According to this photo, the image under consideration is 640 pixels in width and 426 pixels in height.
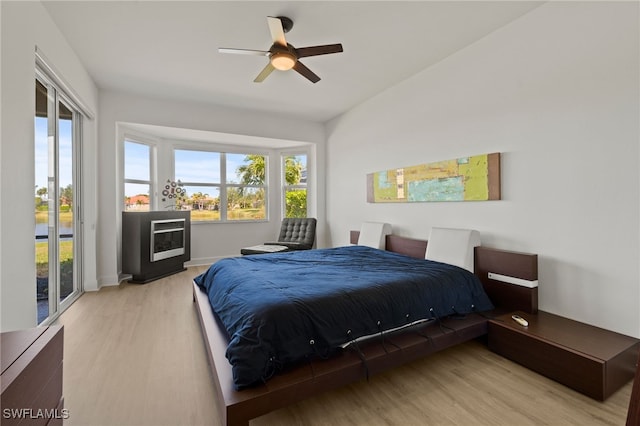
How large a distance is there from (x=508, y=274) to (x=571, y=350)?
810 millimetres

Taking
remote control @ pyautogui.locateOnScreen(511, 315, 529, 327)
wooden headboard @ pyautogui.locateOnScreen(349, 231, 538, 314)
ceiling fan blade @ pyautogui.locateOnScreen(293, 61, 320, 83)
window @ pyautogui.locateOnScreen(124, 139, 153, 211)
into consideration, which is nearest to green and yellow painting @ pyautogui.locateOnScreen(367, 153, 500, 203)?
wooden headboard @ pyautogui.locateOnScreen(349, 231, 538, 314)

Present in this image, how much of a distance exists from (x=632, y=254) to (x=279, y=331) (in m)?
2.46

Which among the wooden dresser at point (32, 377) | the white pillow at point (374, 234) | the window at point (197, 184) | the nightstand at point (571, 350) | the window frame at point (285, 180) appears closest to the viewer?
the wooden dresser at point (32, 377)

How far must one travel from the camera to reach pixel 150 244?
4.44 metres

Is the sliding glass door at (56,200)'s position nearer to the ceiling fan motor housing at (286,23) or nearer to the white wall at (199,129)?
the white wall at (199,129)

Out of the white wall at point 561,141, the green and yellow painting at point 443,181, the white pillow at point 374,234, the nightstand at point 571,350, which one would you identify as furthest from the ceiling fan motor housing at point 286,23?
the nightstand at point 571,350

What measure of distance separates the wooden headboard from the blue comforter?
0.67 feet

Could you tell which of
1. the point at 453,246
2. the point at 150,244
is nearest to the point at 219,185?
the point at 150,244

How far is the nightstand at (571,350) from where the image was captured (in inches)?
69.5

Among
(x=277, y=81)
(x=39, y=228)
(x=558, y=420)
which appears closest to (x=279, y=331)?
(x=558, y=420)

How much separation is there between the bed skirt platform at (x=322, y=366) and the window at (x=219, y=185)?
3.71 meters

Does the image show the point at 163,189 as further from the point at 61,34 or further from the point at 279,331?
the point at 279,331

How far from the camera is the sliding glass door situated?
8.60 ft

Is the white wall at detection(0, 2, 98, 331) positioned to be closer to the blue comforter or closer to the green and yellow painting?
the blue comforter
